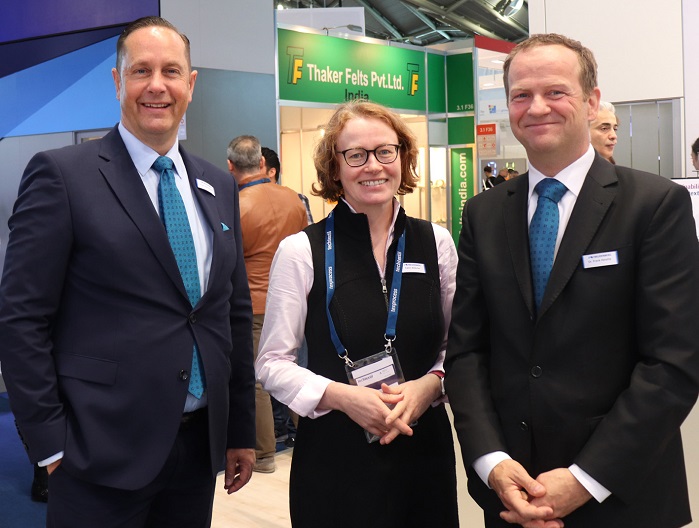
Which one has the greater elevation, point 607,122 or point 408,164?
point 607,122

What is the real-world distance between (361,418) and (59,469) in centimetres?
74

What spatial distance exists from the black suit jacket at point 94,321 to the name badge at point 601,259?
0.94 metres

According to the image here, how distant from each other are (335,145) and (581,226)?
0.77 m

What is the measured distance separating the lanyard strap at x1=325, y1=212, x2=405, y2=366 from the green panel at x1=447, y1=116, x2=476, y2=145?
34.8 feet

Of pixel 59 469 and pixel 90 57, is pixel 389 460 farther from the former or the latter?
pixel 90 57

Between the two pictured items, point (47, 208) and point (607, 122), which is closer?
point (47, 208)

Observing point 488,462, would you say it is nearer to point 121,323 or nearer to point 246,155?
point 121,323

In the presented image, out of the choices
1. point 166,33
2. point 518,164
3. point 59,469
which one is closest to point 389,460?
point 59,469

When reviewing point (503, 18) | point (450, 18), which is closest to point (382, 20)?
point (450, 18)

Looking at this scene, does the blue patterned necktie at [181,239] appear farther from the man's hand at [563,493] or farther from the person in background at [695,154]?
the person in background at [695,154]

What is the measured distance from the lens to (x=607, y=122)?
4258 millimetres

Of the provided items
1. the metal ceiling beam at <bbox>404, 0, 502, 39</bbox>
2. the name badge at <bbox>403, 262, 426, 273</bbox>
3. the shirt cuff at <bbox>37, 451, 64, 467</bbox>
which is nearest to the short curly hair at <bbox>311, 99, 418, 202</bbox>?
the name badge at <bbox>403, 262, 426, 273</bbox>

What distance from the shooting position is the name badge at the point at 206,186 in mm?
2121

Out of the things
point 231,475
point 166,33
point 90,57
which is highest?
point 90,57
